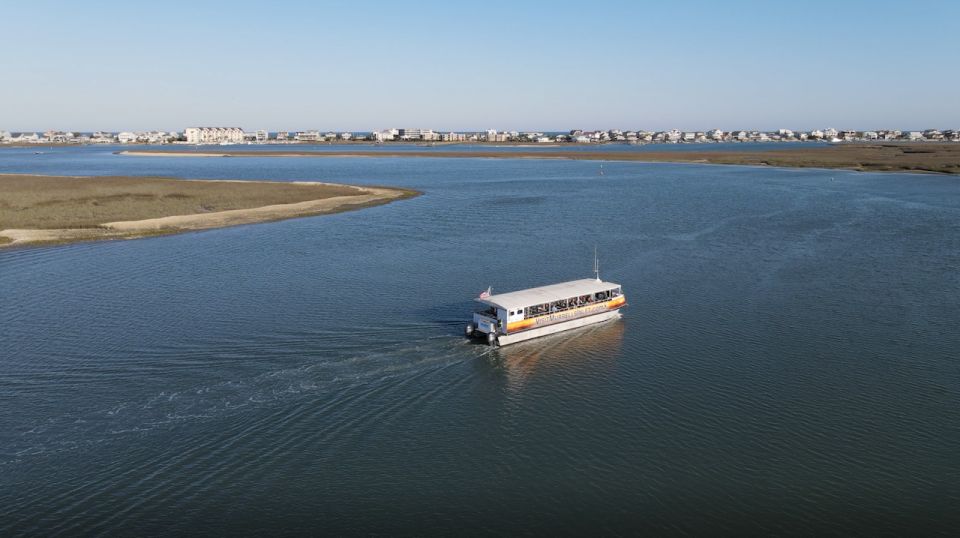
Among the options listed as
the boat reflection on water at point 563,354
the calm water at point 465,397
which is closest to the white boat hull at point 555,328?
the boat reflection on water at point 563,354

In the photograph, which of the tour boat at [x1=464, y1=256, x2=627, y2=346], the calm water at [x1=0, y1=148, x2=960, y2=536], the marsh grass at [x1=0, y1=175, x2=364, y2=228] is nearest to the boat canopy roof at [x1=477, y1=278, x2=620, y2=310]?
the tour boat at [x1=464, y1=256, x2=627, y2=346]

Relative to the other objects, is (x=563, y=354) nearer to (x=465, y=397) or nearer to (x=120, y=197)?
(x=465, y=397)

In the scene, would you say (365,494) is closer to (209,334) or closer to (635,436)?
(635,436)

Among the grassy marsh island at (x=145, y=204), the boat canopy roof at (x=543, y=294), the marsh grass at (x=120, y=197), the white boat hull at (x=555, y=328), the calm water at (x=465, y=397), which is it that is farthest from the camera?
the marsh grass at (x=120, y=197)

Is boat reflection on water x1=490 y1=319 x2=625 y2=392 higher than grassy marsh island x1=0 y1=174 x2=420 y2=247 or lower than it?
lower

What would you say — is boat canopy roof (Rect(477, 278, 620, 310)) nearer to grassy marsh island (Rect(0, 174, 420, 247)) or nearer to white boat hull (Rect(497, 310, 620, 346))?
white boat hull (Rect(497, 310, 620, 346))

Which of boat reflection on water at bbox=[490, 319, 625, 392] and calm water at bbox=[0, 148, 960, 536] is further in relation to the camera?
boat reflection on water at bbox=[490, 319, 625, 392]

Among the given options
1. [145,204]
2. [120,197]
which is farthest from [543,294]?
[120,197]

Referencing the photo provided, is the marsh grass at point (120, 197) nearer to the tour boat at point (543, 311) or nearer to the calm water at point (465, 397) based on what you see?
the calm water at point (465, 397)
